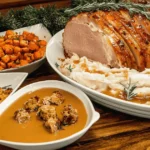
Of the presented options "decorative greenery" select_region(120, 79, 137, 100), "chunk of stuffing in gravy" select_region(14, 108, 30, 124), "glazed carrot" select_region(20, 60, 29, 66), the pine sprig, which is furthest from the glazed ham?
"chunk of stuffing in gravy" select_region(14, 108, 30, 124)

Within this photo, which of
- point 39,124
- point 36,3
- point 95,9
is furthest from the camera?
point 36,3

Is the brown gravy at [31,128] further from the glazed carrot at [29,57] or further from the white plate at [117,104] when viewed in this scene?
the glazed carrot at [29,57]

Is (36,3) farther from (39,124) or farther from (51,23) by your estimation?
(39,124)

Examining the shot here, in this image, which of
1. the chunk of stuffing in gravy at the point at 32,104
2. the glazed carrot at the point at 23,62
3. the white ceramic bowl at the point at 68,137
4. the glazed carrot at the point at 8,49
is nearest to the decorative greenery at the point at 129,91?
the white ceramic bowl at the point at 68,137

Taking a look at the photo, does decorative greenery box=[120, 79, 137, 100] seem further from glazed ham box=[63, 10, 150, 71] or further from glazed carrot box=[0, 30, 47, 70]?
glazed carrot box=[0, 30, 47, 70]

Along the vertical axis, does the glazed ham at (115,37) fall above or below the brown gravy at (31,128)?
above

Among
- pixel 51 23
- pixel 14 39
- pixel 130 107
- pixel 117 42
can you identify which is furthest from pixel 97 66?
pixel 51 23
